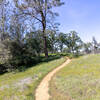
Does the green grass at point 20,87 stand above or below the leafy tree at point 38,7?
below

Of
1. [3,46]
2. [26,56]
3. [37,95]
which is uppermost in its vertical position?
[3,46]

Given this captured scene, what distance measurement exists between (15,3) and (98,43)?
6806 cm

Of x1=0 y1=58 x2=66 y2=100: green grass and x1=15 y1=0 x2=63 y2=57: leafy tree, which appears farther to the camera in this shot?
x1=15 y1=0 x2=63 y2=57: leafy tree

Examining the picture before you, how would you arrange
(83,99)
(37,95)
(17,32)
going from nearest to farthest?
(83,99), (37,95), (17,32)

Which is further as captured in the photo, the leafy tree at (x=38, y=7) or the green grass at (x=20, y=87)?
the leafy tree at (x=38, y=7)

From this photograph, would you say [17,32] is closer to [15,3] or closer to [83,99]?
[15,3]

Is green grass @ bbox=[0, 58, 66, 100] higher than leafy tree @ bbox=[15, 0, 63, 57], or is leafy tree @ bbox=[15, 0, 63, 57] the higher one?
leafy tree @ bbox=[15, 0, 63, 57]

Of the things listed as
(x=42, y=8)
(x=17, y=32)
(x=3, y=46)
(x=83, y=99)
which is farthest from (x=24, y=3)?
(x=83, y=99)

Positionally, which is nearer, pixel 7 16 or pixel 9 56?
pixel 9 56

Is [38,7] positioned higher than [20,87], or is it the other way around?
[38,7]

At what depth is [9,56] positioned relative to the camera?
56.6ft

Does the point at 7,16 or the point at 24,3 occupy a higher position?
the point at 24,3

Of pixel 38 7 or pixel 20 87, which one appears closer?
pixel 20 87

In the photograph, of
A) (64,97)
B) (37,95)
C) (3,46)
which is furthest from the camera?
(3,46)
